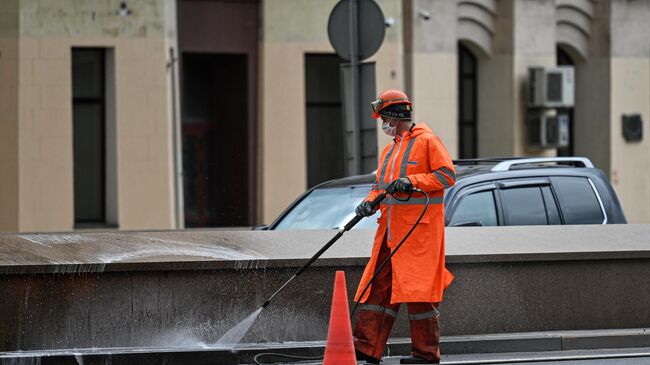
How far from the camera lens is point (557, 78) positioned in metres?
26.2

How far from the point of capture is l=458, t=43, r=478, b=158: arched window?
26.7 meters

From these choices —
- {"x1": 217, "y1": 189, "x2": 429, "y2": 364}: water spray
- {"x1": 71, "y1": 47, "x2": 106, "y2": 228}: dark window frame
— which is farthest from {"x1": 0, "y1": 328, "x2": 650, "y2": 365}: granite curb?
{"x1": 71, "y1": 47, "x2": 106, "y2": 228}: dark window frame

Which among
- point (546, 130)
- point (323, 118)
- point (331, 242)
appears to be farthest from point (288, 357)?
point (546, 130)

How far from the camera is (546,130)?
86.3ft

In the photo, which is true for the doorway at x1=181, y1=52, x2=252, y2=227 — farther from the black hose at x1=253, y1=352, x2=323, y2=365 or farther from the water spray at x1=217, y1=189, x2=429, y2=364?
the black hose at x1=253, y1=352, x2=323, y2=365

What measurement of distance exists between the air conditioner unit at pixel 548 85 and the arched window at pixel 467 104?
1.09 m

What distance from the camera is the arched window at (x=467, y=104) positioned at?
26.7 metres

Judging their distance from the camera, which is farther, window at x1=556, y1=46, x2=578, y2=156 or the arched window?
window at x1=556, y1=46, x2=578, y2=156

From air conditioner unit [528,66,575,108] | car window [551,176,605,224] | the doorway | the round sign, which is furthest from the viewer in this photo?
air conditioner unit [528,66,575,108]

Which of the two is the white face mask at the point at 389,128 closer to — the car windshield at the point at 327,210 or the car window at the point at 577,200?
the car windshield at the point at 327,210

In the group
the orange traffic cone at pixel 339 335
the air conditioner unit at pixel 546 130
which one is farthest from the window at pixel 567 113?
the orange traffic cone at pixel 339 335

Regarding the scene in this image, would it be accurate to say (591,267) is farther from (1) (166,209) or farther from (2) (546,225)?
(1) (166,209)

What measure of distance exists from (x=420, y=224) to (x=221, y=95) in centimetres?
1410

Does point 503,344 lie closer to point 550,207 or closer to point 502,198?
point 502,198
